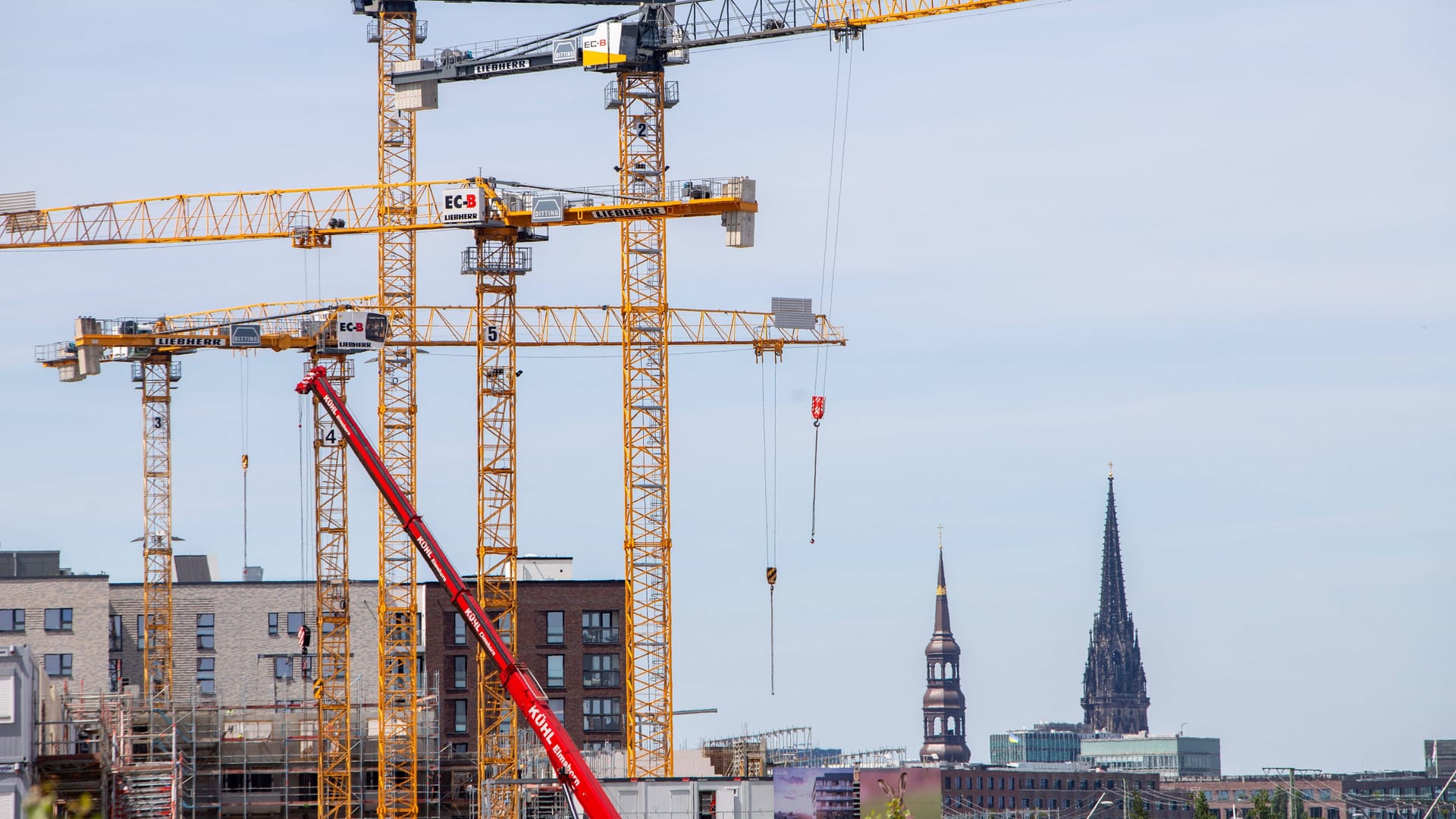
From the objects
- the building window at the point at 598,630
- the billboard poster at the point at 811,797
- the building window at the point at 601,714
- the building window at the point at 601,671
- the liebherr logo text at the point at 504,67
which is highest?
the liebherr logo text at the point at 504,67

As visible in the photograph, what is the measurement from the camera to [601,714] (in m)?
140

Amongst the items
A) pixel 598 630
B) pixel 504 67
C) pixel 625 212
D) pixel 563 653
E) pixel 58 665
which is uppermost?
pixel 504 67

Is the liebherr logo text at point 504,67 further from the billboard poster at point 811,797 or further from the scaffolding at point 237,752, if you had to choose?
the billboard poster at point 811,797

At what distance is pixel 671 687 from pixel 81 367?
151ft

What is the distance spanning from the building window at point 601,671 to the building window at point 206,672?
2417 cm

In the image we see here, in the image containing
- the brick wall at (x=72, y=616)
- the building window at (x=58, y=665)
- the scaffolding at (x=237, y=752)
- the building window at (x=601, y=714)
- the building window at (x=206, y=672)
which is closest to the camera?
the scaffolding at (x=237, y=752)

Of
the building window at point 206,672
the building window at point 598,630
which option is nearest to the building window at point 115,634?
the building window at point 206,672

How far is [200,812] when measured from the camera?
114 m

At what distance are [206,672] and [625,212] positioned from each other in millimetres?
56351

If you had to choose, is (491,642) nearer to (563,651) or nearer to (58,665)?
(58,665)

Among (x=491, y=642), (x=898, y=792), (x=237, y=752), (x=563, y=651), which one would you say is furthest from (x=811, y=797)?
(x=563, y=651)

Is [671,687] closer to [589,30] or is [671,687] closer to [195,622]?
[589,30]

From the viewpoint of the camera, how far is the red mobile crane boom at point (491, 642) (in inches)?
2206

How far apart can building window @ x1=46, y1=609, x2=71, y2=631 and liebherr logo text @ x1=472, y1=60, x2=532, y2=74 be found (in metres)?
48.7
